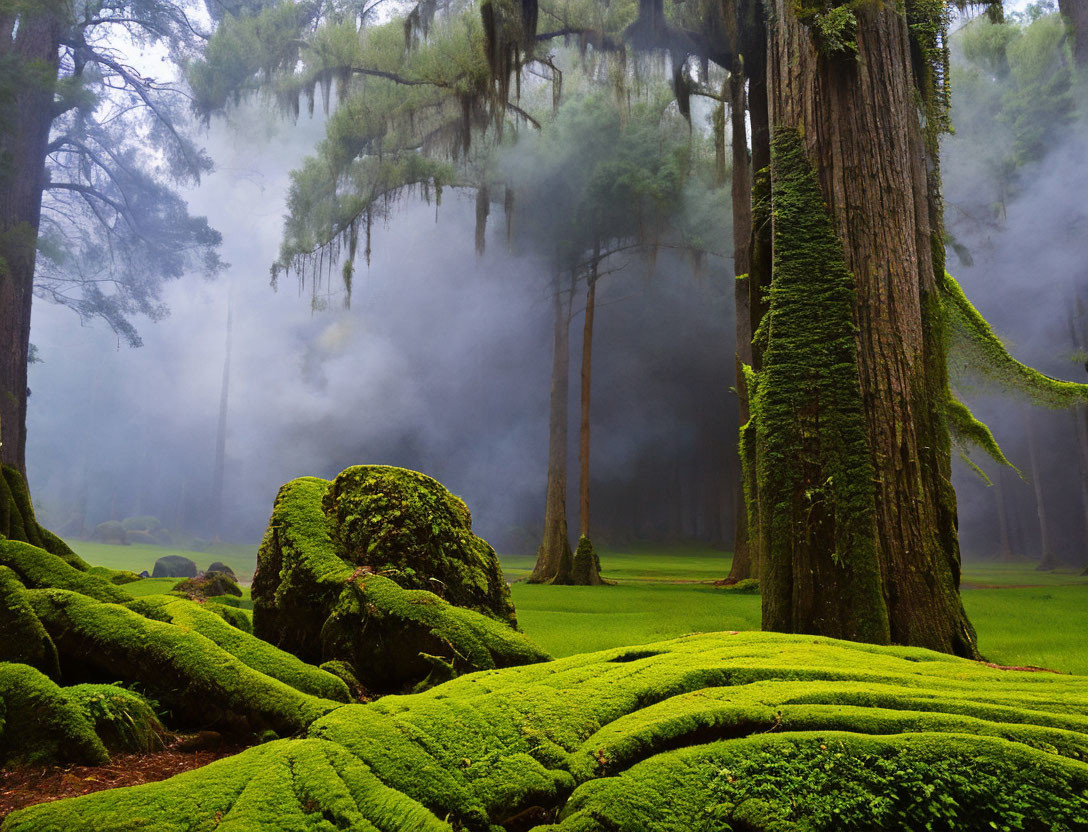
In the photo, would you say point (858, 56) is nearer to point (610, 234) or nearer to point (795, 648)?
point (795, 648)

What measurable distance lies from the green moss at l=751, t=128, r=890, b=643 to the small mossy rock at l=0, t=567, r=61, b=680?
3636 millimetres

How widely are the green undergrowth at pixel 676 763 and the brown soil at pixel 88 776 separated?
43cm

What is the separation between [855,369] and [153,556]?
2396 cm

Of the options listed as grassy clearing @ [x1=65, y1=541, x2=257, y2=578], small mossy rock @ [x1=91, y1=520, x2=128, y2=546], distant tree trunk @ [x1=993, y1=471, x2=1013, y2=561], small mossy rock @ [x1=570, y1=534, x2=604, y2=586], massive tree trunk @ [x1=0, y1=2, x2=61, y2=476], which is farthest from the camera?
small mossy rock @ [x1=91, y1=520, x2=128, y2=546]

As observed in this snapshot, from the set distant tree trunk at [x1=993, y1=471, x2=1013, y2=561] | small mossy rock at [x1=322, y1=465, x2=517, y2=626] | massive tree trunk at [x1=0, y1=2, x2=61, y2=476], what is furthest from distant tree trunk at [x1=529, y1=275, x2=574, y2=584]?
distant tree trunk at [x1=993, y1=471, x2=1013, y2=561]

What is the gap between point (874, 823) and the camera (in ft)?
5.14

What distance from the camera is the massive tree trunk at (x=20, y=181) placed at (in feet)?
31.7

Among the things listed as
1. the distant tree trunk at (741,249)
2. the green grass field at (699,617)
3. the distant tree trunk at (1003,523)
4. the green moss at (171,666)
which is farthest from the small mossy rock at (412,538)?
A: the distant tree trunk at (1003,523)

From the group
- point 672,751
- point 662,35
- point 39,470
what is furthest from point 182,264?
point 39,470

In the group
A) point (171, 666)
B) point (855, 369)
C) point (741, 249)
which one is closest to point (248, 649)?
point (171, 666)

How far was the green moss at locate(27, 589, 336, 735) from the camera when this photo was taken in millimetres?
2863

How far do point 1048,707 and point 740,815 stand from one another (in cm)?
110

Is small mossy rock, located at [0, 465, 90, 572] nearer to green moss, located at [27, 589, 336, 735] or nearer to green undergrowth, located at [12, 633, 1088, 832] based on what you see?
green moss, located at [27, 589, 336, 735]

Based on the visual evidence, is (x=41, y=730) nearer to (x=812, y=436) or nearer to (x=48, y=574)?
(x=48, y=574)
